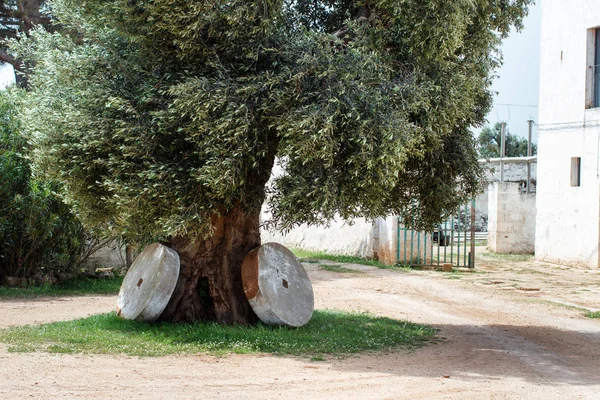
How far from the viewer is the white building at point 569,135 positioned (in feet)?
63.7

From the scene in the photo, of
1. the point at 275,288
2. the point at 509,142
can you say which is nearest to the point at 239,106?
the point at 275,288

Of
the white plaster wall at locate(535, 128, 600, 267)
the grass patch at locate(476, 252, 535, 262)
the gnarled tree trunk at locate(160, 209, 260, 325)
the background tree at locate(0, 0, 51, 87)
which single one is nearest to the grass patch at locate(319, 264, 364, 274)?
the grass patch at locate(476, 252, 535, 262)

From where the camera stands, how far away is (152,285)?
9.23 m

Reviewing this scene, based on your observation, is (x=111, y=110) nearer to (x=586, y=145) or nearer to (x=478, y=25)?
(x=478, y=25)

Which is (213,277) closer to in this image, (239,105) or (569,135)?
(239,105)

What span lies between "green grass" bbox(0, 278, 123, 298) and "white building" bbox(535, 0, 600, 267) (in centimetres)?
1224

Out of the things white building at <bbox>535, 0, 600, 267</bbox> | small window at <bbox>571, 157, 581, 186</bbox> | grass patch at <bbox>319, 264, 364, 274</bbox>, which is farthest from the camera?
small window at <bbox>571, 157, 581, 186</bbox>

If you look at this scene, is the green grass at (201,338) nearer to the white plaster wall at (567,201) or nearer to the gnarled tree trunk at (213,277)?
the gnarled tree trunk at (213,277)

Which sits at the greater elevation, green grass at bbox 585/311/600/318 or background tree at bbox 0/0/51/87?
background tree at bbox 0/0/51/87

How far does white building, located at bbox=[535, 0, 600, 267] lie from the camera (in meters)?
19.4

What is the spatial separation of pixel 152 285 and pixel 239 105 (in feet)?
8.98

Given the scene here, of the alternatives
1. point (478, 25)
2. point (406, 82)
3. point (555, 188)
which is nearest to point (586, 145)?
point (555, 188)

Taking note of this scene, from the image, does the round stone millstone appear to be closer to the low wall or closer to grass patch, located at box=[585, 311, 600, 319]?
grass patch, located at box=[585, 311, 600, 319]

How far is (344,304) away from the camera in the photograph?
12.9 m
